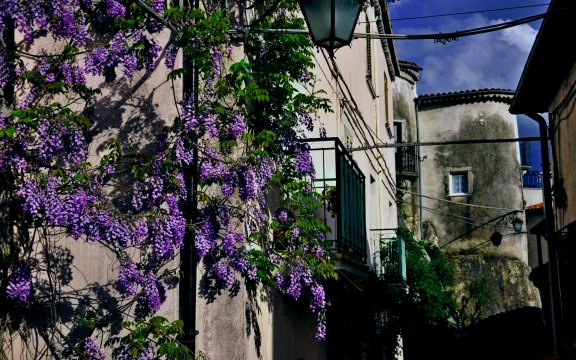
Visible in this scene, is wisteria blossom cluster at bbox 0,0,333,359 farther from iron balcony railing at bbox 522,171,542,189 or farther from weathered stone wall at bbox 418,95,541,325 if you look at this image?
iron balcony railing at bbox 522,171,542,189

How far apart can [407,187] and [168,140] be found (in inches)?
972

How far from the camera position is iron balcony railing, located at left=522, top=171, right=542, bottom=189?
3759cm

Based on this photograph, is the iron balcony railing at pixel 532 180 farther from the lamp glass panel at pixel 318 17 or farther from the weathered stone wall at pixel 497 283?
the lamp glass panel at pixel 318 17

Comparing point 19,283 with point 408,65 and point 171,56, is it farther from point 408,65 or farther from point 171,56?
point 408,65

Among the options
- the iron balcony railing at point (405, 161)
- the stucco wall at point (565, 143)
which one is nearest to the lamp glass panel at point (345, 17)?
the stucco wall at point (565, 143)

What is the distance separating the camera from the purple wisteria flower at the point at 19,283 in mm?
5973

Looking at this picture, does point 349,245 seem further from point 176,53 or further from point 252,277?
point 176,53

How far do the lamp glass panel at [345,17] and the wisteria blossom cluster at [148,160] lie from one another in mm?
1139

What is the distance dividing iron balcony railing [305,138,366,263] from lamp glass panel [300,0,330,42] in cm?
258

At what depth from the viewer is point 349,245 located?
979 centimetres

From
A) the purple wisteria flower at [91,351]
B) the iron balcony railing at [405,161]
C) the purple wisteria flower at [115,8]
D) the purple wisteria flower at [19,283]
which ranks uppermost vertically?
the iron balcony railing at [405,161]

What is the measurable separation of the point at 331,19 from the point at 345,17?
0.12m

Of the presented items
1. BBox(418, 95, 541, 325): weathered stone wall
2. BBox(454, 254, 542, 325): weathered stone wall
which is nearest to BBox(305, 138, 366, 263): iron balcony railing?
BBox(454, 254, 542, 325): weathered stone wall

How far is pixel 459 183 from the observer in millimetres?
32344
